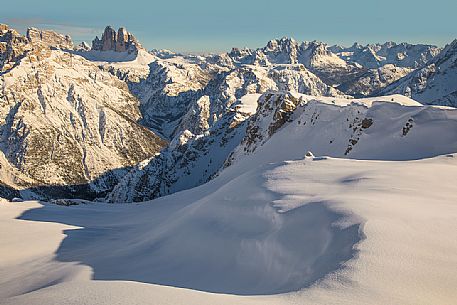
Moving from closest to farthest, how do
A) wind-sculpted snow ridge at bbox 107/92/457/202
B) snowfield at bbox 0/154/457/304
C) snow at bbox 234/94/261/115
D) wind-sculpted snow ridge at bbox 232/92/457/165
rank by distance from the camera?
snowfield at bbox 0/154/457/304 < wind-sculpted snow ridge at bbox 232/92/457/165 < wind-sculpted snow ridge at bbox 107/92/457/202 < snow at bbox 234/94/261/115

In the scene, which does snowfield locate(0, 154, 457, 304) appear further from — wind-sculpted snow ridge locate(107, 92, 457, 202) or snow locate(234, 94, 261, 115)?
snow locate(234, 94, 261, 115)

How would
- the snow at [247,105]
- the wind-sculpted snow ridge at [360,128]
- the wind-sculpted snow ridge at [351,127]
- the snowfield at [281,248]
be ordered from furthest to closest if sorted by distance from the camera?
the snow at [247,105]
the wind-sculpted snow ridge at [351,127]
the wind-sculpted snow ridge at [360,128]
the snowfield at [281,248]

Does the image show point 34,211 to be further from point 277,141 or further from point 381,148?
point 381,148

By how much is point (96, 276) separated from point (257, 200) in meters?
10.5

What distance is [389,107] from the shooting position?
52.3 metres

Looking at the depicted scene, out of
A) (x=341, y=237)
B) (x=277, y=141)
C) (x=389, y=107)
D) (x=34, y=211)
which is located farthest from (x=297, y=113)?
(x=341, y=237)

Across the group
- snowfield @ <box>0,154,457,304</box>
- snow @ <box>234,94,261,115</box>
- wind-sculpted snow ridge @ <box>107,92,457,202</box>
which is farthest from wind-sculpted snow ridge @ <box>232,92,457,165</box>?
snow @ <box>234,94,261,115</box>

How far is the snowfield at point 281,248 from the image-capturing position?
46.3ft

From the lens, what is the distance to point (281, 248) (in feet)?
63.2

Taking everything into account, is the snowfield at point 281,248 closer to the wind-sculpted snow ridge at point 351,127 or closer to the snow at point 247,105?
the wind-sculpted snow ridge at point 351,127

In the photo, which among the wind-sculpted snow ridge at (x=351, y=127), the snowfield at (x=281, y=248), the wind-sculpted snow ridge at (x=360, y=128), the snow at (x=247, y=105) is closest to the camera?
the snowfield at (x=281, y=248)

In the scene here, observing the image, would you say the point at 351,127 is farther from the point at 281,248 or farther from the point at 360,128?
the point at 281,248

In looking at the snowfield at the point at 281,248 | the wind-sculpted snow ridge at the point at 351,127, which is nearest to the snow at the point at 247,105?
the wind-sculpted snow ridge at the point at 351,127

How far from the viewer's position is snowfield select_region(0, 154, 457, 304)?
14.1 metres
